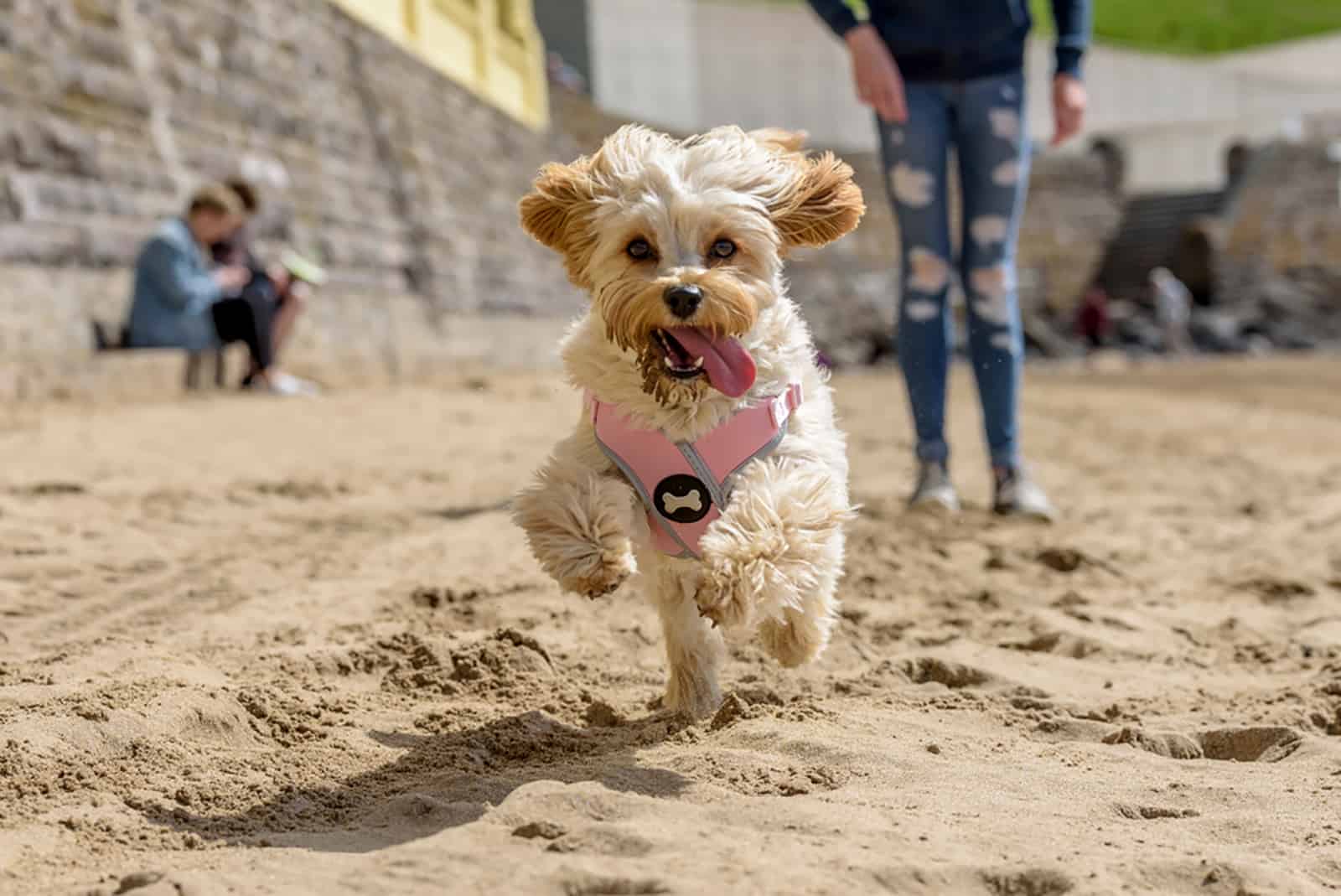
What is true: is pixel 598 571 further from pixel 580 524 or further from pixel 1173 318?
pixel 1173 318

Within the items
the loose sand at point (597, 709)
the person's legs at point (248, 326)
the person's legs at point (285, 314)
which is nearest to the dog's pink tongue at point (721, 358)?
the loose sand at point (597, 709)

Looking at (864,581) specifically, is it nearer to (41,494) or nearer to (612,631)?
(612,631)

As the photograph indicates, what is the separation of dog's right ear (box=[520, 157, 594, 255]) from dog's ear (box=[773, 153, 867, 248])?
43 cm

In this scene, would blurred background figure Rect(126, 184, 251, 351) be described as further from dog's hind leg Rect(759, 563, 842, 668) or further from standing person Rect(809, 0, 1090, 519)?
dog's hind leg Rect(759, 563, 842, 668)

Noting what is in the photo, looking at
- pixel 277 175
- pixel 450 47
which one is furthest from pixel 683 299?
pixel 450 47

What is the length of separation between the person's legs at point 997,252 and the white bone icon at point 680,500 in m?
Result: 2.64

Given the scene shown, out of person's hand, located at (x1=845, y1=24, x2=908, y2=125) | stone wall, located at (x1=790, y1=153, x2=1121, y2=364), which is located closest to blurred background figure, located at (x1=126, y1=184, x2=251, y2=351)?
person's hand, located at (x1=845, y1=24, x2=908, y2=125)

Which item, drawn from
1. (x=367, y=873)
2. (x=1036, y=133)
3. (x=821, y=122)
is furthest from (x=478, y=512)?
(x=1036, y=133)

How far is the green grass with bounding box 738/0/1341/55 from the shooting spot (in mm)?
43906

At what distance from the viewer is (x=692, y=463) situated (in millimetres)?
3176

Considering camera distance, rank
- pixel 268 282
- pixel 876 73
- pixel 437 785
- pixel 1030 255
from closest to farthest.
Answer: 1. pixel 437 785
2. pixel 876 73
3. pixel 268 282
4. pixel 1030 255

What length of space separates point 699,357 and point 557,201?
0.50 metres

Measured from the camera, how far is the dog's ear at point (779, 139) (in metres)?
3.39

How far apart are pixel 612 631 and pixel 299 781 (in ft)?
4.88
